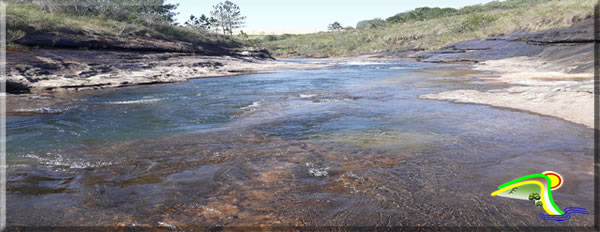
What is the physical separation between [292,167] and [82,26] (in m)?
21.5

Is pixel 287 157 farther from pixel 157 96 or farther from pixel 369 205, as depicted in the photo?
pixel 157 96

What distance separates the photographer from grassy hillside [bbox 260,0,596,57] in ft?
79.5

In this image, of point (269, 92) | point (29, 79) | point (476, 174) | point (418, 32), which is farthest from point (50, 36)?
point (418, 32)

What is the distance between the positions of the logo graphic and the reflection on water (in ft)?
0.29

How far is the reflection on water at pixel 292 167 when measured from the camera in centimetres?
285

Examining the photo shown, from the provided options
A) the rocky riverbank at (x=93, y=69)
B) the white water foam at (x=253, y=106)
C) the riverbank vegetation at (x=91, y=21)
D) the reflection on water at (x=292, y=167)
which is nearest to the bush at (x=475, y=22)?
the riverbank vegetation at (x=91, y=21)

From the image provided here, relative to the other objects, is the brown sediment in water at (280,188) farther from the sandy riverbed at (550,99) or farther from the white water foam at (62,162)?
the sandy riverbed at (550,99)

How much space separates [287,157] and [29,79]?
13.3 metres

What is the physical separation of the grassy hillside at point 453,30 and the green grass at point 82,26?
29.1 metres

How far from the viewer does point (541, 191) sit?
3148 millimetres

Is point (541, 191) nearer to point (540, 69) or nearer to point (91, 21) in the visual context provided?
point (540, 69)

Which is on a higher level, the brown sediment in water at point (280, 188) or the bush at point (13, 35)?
→ the bush at point (13, 35)

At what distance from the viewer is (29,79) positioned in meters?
12.5

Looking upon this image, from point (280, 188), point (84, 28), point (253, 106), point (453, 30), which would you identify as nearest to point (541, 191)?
point (280, 188)
